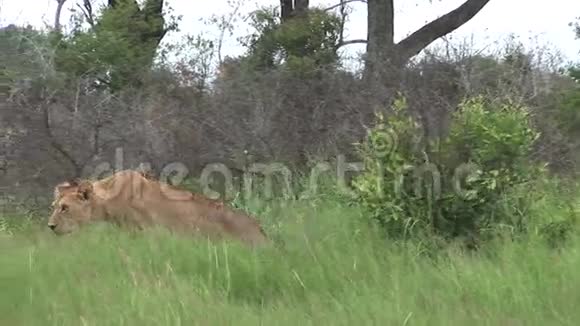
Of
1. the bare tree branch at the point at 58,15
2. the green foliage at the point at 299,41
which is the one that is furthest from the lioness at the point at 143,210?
the bare tree branch at the point at 58,15

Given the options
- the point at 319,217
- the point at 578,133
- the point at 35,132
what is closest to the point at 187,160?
the point at 35,132

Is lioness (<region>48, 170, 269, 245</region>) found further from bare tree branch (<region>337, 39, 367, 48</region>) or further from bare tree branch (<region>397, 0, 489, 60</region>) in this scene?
bare tree branch (<region>337, 39, 367, 48</region>)

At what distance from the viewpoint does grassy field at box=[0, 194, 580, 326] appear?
179 inches

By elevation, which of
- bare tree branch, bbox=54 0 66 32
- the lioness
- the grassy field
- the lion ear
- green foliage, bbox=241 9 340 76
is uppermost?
bare tree branch, bbox=54 0 66 32

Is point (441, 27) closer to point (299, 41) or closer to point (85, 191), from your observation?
point (299, 41)

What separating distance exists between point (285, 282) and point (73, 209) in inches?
94.3

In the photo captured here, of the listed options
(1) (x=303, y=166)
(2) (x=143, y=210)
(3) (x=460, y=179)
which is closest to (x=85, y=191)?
(2) (x=143, y=210)

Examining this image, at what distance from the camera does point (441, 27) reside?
50.6 ft

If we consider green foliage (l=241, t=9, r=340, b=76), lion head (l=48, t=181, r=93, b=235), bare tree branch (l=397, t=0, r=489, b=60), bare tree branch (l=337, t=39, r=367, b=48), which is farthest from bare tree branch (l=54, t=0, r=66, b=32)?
lion head (l=48, t=181, r=93, b=235)

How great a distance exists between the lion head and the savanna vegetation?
0.34 m

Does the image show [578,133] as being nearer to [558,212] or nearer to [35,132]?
[558,212]

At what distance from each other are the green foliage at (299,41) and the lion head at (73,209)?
6930 mm

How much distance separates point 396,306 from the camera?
14.8ft

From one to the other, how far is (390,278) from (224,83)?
766 cm
